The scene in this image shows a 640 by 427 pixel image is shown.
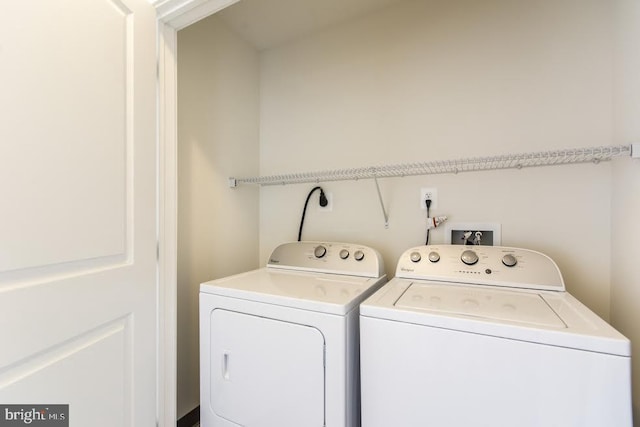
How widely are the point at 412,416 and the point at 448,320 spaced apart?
0.35 metres

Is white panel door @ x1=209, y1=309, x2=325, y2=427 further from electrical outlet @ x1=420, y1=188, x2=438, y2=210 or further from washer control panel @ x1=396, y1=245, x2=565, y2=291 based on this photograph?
electrical outlet @ x1=420, y1=188, x2=438, y2=210

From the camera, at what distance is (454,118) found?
1667 mm

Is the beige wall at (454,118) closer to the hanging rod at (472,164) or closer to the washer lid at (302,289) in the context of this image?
the hanging rod at (472,164)

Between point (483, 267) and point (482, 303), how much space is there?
321 millimetres

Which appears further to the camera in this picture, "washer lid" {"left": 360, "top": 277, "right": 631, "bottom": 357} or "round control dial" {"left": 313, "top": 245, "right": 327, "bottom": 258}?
"round control dial" {"left": 313, "top": 245, "right": 327, "bottom": 258}

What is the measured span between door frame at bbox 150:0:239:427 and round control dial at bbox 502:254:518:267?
1517 millimetres

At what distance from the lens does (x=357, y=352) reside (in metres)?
1.16

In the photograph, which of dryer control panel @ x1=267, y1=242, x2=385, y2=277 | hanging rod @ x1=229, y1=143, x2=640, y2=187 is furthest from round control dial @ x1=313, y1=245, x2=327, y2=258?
hanging rod @ x1=229, y1=143, x2=640, y2=187

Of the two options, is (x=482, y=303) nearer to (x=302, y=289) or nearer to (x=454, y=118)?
(x=302, y=289)

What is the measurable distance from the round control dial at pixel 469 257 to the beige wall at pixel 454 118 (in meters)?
0.29

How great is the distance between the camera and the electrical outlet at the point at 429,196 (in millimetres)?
1696

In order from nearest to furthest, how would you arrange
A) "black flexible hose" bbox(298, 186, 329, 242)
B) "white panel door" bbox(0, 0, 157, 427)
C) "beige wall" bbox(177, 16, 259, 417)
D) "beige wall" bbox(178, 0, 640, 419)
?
"white panel door" bbox(0, 0, 157, 427), "beige wall" bbox(178, 0, 640, 419), "beige wall" bbox(177, 16, 259, 417), "black flexible hose" bbox(298, 186, 329, 242)

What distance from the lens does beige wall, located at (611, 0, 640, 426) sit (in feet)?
3.72

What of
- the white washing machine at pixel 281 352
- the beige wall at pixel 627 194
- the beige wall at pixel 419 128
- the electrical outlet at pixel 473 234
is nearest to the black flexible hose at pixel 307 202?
the beige wall at pixel 419 128
